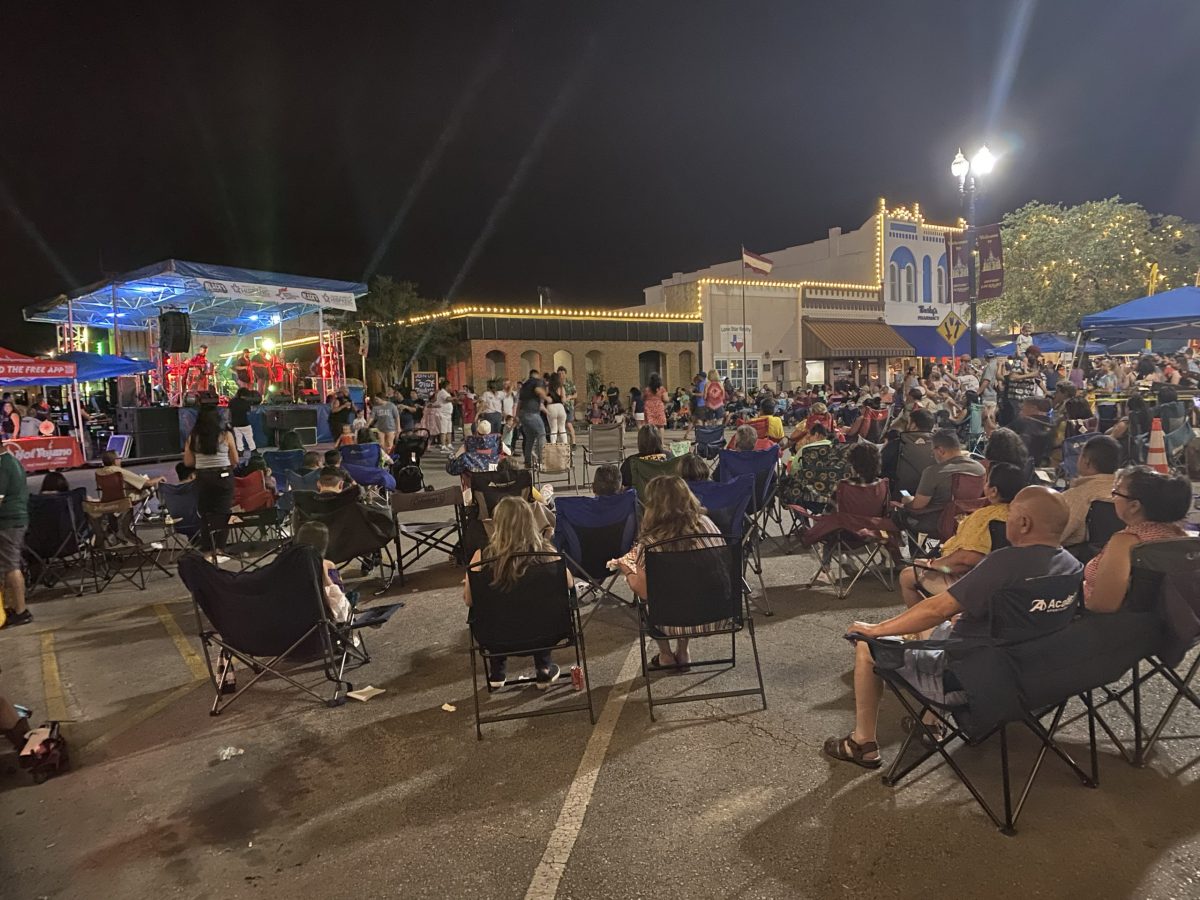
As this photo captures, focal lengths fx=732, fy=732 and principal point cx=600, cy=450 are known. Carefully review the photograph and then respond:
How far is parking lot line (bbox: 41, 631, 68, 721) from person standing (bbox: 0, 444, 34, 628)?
443 millimetres

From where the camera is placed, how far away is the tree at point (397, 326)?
30.0 metres

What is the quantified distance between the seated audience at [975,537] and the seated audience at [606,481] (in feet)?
7.28

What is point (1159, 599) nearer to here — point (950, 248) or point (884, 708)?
point (884, 708)

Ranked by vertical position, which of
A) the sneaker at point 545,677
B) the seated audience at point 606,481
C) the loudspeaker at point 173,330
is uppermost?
the loudspeaker at point 173,330

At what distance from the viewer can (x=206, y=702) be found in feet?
14.2

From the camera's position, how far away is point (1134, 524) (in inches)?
123

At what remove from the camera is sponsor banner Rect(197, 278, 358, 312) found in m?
17.5

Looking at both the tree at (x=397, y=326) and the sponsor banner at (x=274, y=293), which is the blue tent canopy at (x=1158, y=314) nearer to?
the sponsor banner at (x=274, y=293)

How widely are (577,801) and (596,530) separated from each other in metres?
2.27

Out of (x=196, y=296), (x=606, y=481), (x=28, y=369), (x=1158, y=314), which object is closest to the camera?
(x=606, y=481)

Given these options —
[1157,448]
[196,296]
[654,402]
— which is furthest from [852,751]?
[196,296]

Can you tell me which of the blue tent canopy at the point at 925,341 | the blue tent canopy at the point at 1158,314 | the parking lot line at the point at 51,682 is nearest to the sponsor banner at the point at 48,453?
the parking lot line at the point at 51,682

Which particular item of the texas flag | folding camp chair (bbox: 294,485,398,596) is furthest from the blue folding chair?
the texas flag

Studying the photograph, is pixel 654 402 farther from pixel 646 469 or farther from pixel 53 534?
pixel 53 534
